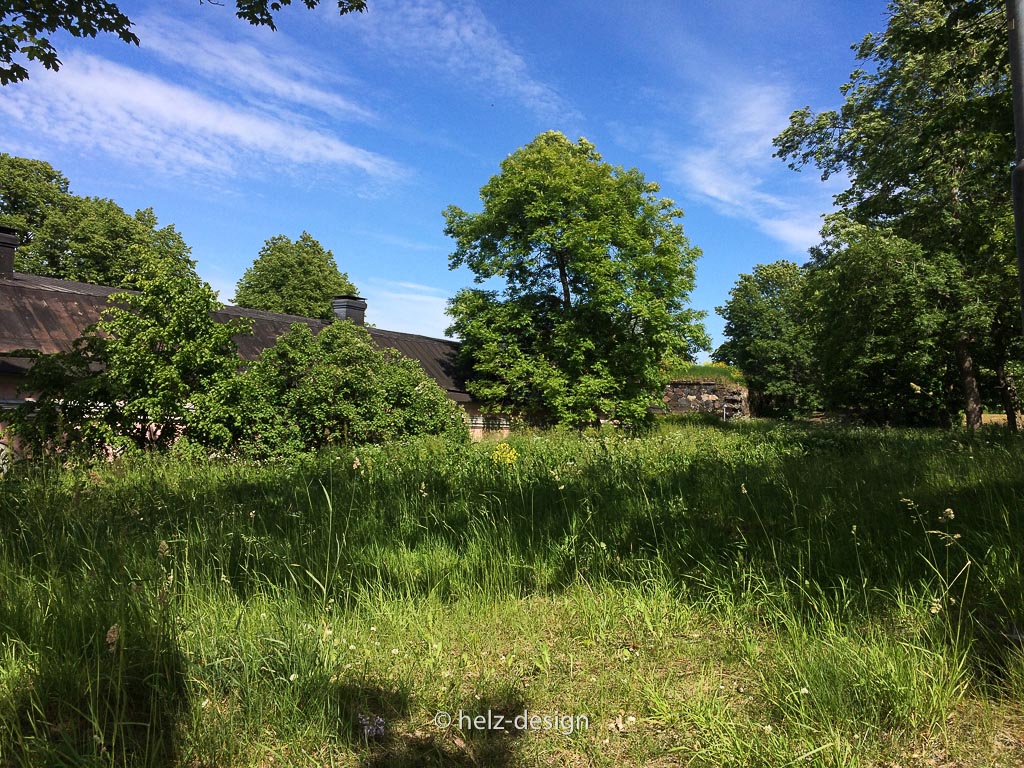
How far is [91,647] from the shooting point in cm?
256

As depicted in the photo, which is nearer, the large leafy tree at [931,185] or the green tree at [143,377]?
the green tree at [143,377]

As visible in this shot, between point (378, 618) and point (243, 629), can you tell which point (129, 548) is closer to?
point (243, 629)

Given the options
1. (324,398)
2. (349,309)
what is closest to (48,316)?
(324,398)

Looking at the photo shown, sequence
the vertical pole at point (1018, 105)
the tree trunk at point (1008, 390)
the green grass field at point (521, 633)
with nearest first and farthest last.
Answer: the green grass field at point (521, 633)
the vertical pole at point (1018, 105)
the tree trunk at point (1008, 390)

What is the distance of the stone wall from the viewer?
37094mm

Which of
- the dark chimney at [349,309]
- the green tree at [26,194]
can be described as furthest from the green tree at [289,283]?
the dark chimney at [349,309]

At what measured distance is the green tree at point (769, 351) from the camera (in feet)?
119

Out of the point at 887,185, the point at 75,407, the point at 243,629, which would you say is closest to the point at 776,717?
the point at 243,629

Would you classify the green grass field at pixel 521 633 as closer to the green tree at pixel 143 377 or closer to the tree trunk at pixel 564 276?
the green tree at pixel 143 377

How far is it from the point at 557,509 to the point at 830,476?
303 centimetres

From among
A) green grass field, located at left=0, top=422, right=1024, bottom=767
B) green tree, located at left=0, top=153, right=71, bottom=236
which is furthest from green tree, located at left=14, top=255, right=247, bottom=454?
green tree, located at left=0, top=153, right=71, bottom=236

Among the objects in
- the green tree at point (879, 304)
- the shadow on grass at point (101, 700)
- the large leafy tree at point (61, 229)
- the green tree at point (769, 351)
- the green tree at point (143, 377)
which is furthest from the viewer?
the green tree at point (769, 351)

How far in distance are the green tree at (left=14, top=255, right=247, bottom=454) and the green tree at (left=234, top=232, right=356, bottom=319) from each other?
31.5 metres

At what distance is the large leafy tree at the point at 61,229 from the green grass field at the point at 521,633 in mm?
35679
